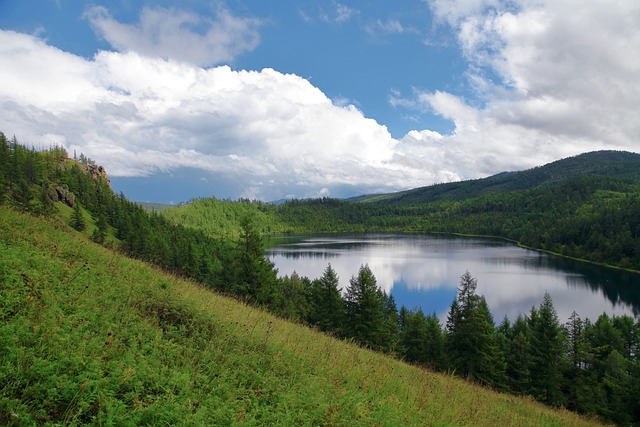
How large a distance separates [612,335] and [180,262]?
222 ft

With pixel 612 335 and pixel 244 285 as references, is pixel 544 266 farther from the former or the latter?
pixel 244 285

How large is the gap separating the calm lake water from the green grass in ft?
201

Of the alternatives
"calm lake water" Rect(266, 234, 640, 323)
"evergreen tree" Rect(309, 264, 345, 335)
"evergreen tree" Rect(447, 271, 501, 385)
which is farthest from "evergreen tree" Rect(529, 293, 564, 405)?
"calm lake water" Rect(266, 234, 640, 323)

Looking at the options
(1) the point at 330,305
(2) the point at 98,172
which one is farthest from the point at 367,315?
(2) the point at 98,172

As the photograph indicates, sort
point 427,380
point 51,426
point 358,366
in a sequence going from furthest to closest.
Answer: point 427,380 → point 358,366 → point 51,426

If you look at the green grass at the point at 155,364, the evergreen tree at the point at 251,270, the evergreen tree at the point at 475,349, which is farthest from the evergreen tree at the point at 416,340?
the green grass at the point at 155,364

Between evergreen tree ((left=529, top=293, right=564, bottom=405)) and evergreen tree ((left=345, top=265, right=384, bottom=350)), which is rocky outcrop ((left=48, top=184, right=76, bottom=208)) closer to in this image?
evergreen tree ((left=345, top=265, right=384, bottom=350))

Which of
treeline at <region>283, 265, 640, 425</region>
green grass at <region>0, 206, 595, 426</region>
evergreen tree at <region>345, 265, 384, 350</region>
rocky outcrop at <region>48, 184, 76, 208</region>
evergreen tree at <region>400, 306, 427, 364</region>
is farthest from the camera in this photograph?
rocky outcrop at <region>48, 184, 76, 208</region>

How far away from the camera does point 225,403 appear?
5.23 meters

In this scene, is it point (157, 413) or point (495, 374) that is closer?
point (157, 413)

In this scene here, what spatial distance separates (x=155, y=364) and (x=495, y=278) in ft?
339

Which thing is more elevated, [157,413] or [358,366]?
[157,413]

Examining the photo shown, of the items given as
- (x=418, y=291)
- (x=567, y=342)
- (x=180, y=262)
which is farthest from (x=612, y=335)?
(x=180, y=262)

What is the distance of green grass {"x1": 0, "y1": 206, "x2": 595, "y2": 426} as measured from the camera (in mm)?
4344
